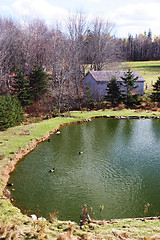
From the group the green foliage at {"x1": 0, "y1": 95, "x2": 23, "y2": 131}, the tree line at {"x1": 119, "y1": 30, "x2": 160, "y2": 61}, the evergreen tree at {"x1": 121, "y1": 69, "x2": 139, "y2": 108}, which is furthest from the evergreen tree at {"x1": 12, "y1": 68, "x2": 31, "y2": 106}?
the tree line at {"x1": 119, "y1": 30, "x2": 160, "y2": 61}

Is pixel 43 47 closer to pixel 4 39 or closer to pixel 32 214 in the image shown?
pixel 4 39

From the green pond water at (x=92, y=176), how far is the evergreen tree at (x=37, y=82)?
52.9 ft

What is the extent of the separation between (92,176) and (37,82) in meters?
27.8

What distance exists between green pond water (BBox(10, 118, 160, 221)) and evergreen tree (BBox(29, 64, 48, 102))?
16.1 metres

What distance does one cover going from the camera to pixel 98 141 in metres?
25.5

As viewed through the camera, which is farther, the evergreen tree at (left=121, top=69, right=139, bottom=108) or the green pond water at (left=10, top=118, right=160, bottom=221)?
the evergreen tree at (left=121, top=69, right=139, bottom=108)

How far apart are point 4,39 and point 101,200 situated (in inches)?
1583

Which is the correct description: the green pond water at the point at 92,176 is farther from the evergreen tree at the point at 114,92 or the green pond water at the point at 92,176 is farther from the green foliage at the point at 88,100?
the evergreen tree at the point at 114,92

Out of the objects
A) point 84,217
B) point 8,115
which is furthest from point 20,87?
point 84,217

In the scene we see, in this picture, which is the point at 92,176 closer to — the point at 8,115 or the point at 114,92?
the point at 8,115

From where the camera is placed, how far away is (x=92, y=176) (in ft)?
56.0

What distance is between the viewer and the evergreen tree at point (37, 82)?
4034cm

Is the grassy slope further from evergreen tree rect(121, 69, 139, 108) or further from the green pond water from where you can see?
evergreen tree rect(121, 69, 139, 108)

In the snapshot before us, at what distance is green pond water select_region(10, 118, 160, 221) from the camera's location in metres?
13.5
